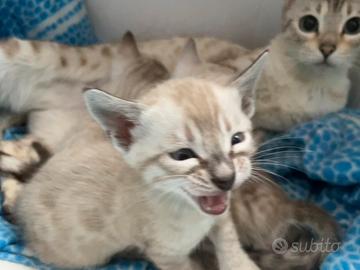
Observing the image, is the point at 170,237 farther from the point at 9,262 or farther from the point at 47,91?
the point at 47,91

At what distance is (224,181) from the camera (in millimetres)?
1085

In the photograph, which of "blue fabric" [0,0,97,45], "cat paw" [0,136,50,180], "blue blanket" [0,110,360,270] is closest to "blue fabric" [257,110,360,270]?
"blue blanket" [0,110,360,270]

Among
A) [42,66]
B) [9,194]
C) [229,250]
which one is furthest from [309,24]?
[9,194]

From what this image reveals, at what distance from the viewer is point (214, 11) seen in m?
2.07

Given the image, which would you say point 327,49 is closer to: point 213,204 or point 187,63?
point 187,63

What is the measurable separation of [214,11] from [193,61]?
24.4 inches

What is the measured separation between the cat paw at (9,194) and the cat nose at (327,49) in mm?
942

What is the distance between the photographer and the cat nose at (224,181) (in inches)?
42.6

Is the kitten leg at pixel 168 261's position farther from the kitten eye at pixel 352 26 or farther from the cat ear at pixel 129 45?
the kitten eye at pixel 352 26

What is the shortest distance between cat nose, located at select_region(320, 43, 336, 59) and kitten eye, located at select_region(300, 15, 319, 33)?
64mm

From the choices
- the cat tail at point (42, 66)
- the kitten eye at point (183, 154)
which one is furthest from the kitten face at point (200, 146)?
the cat tail at point (42, 66)

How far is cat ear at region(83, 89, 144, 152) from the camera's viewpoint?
1.12 m

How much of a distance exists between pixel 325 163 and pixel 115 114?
735mm

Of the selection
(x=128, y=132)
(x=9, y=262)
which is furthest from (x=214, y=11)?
(x=9, y=262)
